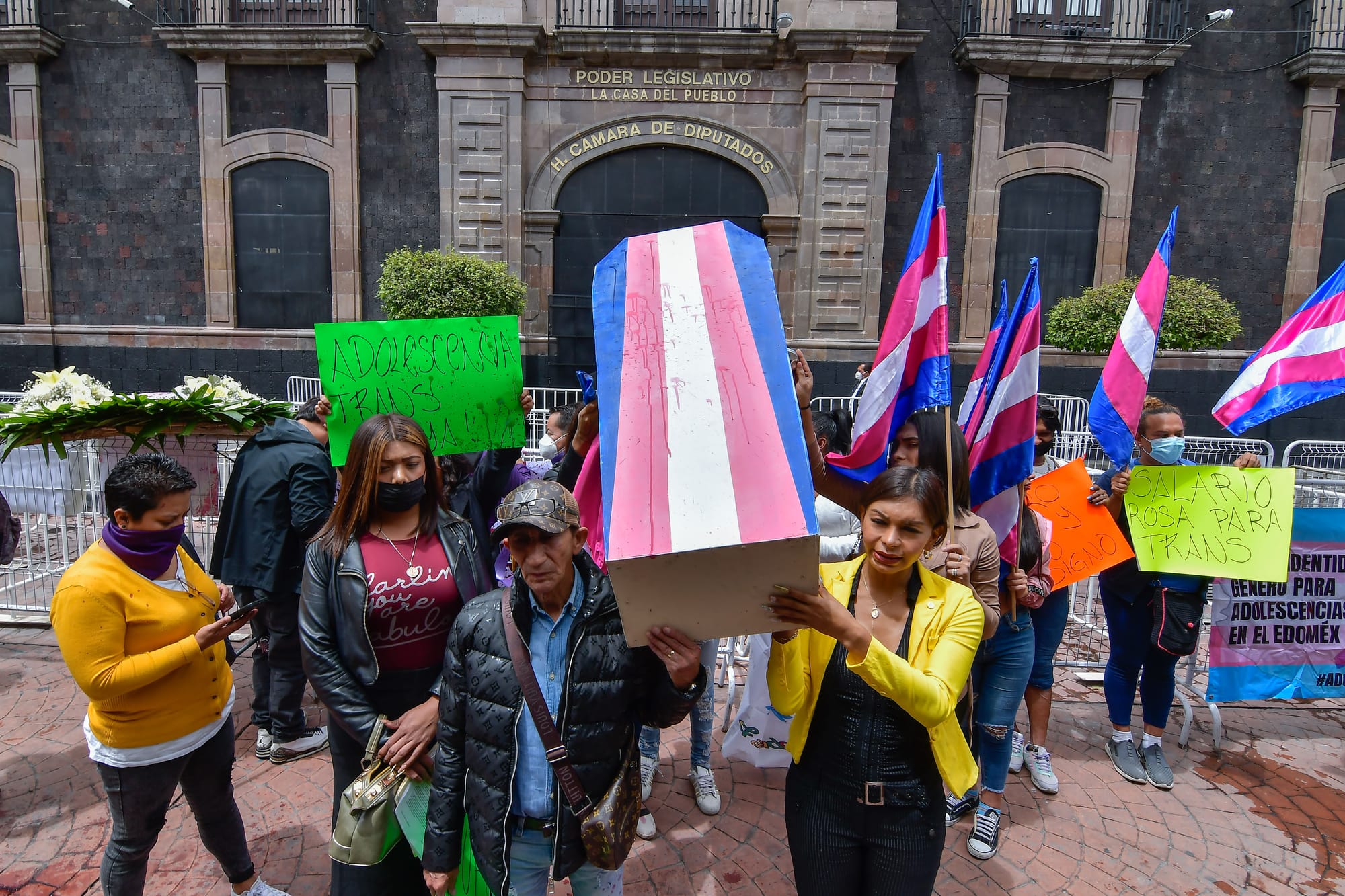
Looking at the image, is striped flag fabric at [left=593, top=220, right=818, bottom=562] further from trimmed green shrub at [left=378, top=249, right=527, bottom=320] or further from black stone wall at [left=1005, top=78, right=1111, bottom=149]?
black stone wall at [left=1005, top=78, right=1111, bottom=149]

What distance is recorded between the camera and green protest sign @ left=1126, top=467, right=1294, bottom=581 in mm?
3949

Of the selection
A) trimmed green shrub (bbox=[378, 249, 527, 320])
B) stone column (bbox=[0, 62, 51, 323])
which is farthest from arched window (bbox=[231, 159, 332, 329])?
stone column (bbox=[0, 62, 51, 323])


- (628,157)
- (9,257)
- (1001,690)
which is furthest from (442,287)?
(1001,690)

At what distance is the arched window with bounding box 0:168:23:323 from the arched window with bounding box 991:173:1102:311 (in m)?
18.3

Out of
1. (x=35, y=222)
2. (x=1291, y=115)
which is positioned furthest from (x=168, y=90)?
(x=1291, y=115)

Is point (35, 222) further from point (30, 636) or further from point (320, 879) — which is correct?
point (320, 879)

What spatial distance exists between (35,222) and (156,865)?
15.3m

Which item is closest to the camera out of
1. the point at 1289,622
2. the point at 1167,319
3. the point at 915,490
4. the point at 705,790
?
the point at 915,490

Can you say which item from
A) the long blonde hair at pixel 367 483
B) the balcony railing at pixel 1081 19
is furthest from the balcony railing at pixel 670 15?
the long blonde hair at pixel 367 483

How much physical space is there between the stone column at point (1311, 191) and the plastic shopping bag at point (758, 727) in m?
15.0

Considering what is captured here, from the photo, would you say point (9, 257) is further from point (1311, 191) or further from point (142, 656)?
point (1311, 191)

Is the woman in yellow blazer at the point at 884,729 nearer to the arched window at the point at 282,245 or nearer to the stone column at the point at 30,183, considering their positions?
the arched window at the point at 282,245

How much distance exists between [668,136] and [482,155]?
331 centimetres

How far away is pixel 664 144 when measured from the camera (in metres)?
13.2
